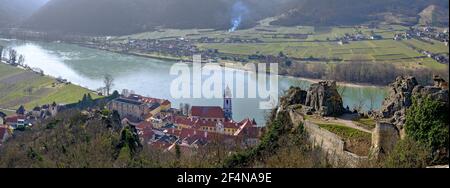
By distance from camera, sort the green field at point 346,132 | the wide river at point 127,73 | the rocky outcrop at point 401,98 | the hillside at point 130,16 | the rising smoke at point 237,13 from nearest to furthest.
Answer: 1. the rocky outcrop at point 401,98
2. the green field at point 346,132
3. the wide river at point 127,73
4. the hillside at point 130,16
5. the rising smoke at point 237,13

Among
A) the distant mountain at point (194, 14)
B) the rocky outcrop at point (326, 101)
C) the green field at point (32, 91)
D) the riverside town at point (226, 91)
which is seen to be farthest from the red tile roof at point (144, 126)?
the distant mountain at point (194, 14)

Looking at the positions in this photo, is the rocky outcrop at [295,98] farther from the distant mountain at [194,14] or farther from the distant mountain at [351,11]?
the distant mountain at [351,11]

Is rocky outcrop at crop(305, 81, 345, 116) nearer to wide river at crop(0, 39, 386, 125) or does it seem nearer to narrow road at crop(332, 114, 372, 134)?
narrow road at crop(332, 114, 372, 134)

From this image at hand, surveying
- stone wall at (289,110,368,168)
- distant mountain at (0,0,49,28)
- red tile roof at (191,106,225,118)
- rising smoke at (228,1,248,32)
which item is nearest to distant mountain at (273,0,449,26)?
rising smoke at (228,1,248,32)

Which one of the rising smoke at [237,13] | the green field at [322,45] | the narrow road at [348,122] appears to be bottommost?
the narrow road at [348,122]

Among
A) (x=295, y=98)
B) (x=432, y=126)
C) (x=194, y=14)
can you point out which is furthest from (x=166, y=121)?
(x=194, y=14)
